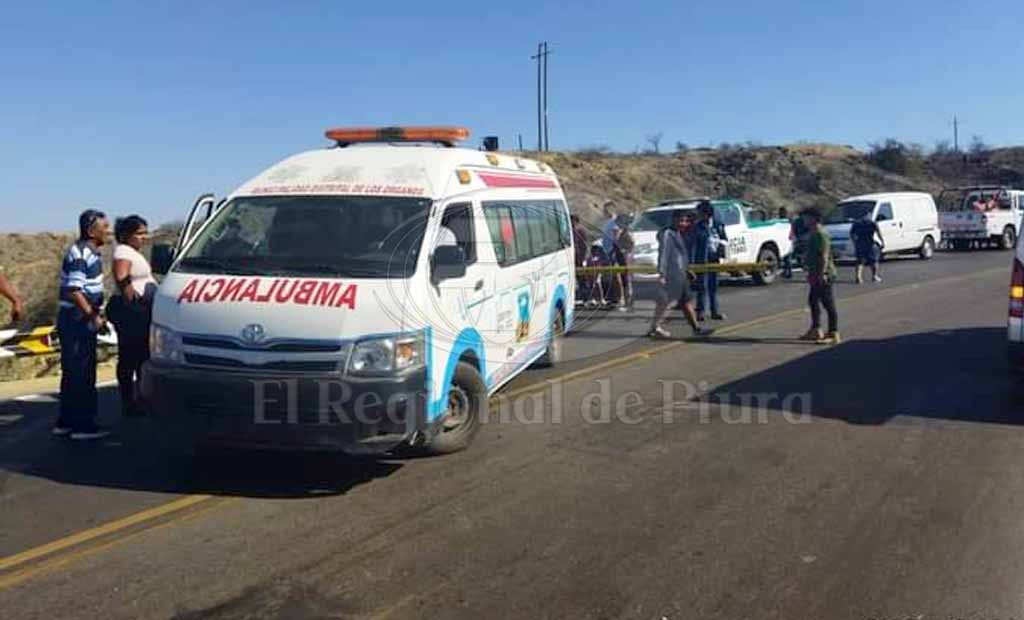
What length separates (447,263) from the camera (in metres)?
6.39

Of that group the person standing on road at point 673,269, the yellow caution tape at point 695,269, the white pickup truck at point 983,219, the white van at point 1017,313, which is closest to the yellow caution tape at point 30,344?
the person standing on road at point 673,269

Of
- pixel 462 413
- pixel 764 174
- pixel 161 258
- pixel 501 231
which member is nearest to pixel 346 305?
pixel 462 413

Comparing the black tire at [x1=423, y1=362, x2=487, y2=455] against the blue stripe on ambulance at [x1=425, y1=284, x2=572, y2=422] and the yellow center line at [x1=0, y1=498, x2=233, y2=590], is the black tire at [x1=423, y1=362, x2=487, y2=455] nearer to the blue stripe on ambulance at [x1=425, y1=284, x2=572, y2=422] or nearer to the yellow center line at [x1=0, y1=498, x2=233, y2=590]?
the blue stripe on ambulance at [x1=425, y1=284, x2=572, y2=422]

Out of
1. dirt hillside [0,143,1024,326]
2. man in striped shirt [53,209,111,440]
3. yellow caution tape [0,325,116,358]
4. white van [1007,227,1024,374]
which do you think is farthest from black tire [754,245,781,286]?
man in striped shirt [53,209,111,440]

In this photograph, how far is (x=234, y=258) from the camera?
6434 millimetres

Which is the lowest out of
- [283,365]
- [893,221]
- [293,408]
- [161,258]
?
[293,408]

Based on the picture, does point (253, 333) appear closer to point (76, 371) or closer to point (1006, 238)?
point (76, 371)

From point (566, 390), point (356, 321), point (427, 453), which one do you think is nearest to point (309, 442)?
point (356, 321)

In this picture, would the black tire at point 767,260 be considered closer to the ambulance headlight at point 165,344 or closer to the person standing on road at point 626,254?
the person standing on road at point 626,254

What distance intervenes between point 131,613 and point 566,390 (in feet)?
18.3

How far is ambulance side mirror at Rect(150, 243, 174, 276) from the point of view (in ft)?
22.9

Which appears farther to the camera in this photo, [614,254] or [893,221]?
[893,221]

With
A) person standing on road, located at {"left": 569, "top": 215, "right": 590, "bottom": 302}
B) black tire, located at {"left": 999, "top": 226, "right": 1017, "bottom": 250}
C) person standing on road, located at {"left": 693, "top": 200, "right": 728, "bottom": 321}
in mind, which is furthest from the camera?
black tire, located at {"left": 999, "top": 226, "right": 1017, "bottom": 250}

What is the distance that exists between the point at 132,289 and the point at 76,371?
31.1 inches
